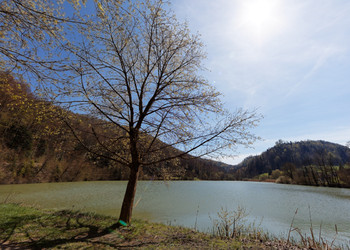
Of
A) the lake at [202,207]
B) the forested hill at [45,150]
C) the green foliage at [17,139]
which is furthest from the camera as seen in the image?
the green foliage at [17,139]

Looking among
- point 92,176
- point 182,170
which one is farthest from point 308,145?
point 182,170

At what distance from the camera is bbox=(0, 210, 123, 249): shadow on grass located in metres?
4.01

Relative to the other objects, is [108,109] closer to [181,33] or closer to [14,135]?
[181,33]

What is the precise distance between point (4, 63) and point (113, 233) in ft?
17.1

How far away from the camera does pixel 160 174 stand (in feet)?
21.0

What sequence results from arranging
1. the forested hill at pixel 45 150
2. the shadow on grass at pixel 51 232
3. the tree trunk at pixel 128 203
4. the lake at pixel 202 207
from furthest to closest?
the lake at pixel 202 207 < the tree trunk at pixel 128 203 < the forested hill at pixel 45 150 < the shadow on grass at pixel 51 232

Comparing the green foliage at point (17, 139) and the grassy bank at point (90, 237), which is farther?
the green foliage at point (17, 139)

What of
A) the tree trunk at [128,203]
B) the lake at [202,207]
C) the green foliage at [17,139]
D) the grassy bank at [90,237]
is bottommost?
the lake at [202,207]

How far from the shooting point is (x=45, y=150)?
43.2 metres

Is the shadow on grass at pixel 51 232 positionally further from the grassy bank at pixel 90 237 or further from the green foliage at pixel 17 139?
the green foliage at pixel 17 139

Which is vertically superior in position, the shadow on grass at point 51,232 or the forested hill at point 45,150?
the forested hill at point 45,150

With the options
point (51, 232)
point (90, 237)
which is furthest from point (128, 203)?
point (51, 232)

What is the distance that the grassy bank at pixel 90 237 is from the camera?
13.3 ft

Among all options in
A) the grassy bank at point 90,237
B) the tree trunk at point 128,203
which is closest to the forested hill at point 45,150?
the tree trunk at point 128,203
